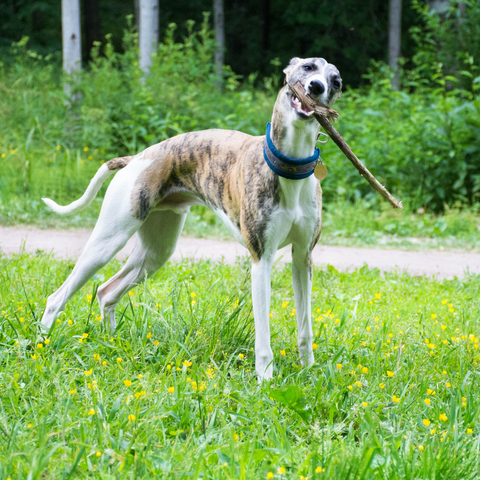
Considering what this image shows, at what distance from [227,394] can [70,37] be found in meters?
8.35

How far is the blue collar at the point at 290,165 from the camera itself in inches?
115

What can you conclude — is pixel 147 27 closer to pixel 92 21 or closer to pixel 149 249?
pixel 149 249

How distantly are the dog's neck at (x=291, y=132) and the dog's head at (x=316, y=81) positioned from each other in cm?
6

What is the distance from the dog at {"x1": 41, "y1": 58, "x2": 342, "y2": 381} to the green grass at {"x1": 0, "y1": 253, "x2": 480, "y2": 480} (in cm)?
23

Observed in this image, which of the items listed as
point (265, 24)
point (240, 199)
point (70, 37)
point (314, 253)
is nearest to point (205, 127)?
point (70, 37)

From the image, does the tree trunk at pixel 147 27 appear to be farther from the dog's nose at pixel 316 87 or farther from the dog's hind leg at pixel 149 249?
the dog's nose at pixel 316 87

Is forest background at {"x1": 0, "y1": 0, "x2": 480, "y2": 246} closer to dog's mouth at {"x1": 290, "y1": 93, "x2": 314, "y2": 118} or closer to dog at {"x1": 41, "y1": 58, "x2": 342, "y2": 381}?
dog at {"x1": 41, "y1": 58, "x2": 342, "y2": 381}

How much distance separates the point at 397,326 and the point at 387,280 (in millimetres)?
1300

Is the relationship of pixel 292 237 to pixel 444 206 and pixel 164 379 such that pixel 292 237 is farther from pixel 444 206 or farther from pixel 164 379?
pixel 444 206

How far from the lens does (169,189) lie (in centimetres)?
359

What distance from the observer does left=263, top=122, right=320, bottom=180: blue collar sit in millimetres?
2922

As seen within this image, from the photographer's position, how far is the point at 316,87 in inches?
107

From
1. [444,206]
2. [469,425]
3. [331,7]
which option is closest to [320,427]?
[469,425]

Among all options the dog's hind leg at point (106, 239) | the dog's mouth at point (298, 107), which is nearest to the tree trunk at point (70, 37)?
the dog's hind leg at point (106, 239)
